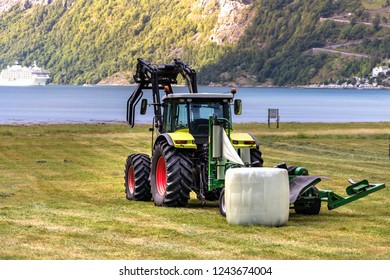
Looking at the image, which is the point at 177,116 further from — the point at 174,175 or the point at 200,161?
the point at 174,175

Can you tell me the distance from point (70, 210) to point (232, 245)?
6571 mm

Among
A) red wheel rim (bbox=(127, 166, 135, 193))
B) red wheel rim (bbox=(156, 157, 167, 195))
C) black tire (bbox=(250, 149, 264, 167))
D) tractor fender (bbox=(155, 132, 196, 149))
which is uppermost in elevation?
tractor fender (bbox=(155, 132, 196, 149))

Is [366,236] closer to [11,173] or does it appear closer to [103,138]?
[11,173]

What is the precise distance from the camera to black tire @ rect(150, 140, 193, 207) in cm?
2292

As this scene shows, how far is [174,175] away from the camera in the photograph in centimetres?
2291

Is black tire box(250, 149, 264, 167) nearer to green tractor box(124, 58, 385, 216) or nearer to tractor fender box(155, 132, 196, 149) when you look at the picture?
green tractor box(124, 58, 385, 216)

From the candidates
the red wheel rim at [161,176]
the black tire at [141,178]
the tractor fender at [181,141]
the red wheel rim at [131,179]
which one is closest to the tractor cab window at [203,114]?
the tractor fender at [181,141]

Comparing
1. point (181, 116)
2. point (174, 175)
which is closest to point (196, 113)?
point (181, 116)

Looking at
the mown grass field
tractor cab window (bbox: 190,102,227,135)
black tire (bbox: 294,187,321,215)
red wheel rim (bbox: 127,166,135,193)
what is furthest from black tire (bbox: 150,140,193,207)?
black tire (bbox: 294,187,321,215)

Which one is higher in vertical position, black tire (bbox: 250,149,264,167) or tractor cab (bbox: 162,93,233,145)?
tractor cab (bbox: 162,93,233,145)

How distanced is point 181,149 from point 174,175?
746 millimetres

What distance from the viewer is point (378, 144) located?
55812 millimetres

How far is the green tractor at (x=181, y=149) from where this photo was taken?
2308cm

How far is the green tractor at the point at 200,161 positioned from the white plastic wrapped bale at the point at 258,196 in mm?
1327
